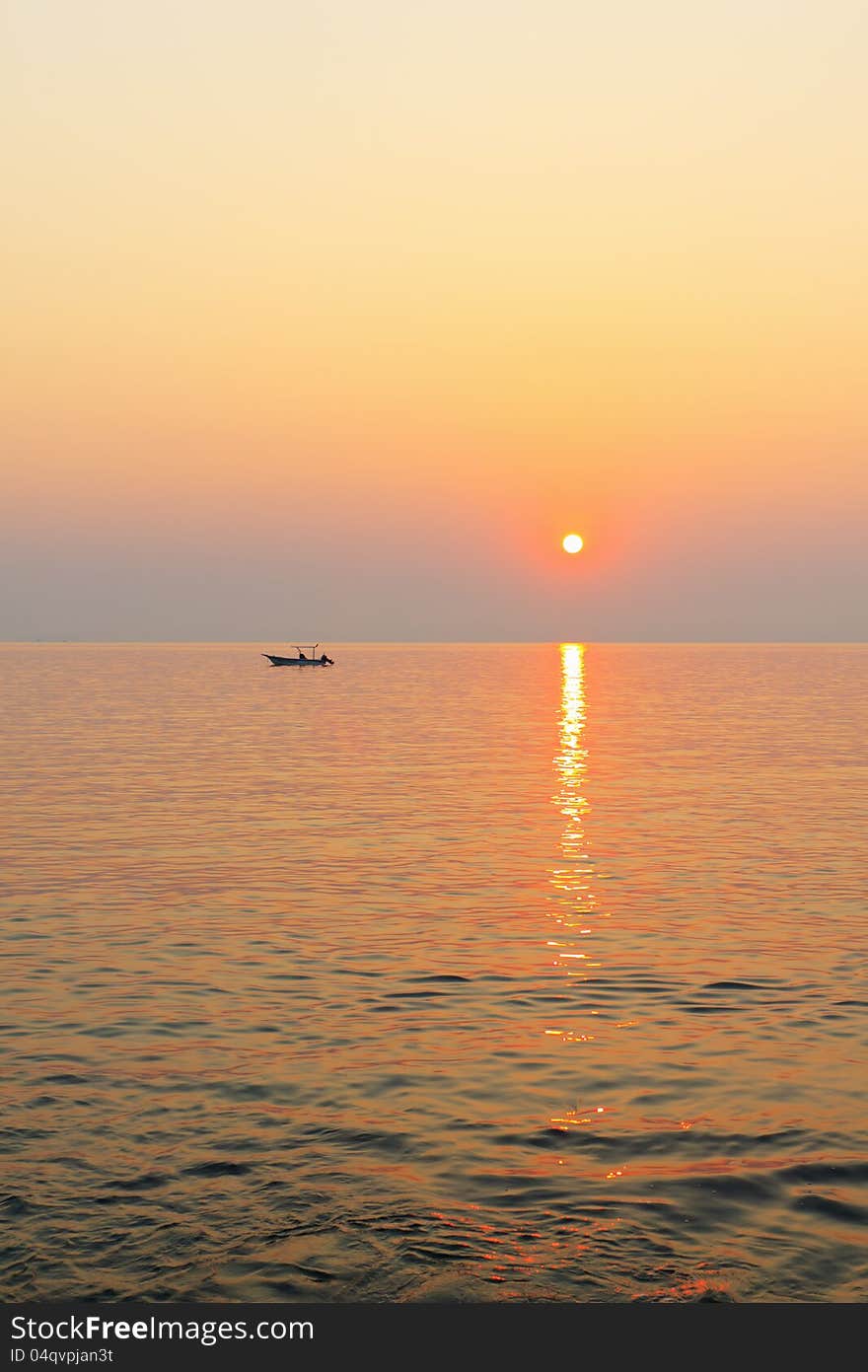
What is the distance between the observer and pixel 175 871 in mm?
37969

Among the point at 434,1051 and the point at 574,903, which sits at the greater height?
the point at 574,903

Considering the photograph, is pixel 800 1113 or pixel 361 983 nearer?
pixel 800 1113

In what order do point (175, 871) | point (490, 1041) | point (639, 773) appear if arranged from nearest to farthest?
point (490, 1041)
point (175, 871)
point (639, 773)

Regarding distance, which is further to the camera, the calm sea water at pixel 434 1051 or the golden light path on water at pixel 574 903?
the golden light path on water at pixel 574 903

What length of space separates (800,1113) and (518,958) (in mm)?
10001

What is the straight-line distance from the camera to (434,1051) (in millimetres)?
21250

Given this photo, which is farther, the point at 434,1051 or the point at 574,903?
the point at 574,903

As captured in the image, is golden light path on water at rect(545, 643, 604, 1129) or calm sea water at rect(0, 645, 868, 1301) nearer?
calm sea water at rect(0, 645, 868, 1301)

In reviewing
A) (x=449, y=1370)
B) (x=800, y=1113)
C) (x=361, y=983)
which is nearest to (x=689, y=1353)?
A: (x=449, y=1370)

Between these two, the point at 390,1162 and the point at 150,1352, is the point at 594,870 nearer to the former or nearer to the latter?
the point at 390,1162

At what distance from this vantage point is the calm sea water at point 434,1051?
14.0 m

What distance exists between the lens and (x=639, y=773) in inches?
2680

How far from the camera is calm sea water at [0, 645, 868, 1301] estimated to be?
14.0 metres

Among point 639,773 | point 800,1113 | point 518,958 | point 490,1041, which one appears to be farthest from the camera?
point 639,773
